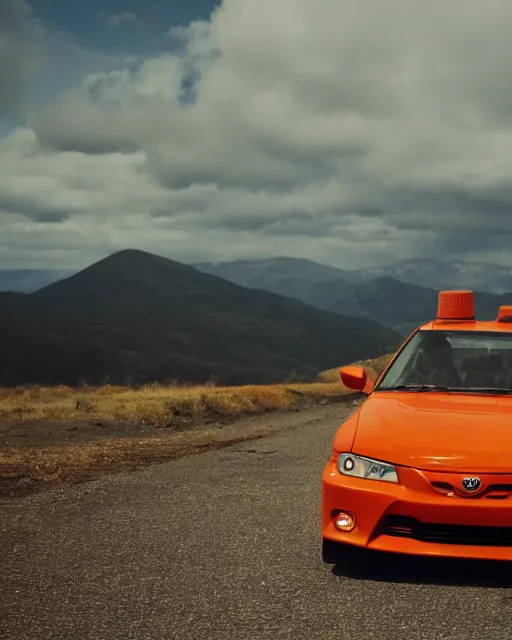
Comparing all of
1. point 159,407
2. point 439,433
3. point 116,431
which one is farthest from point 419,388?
point 159,407

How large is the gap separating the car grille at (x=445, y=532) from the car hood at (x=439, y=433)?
353mm

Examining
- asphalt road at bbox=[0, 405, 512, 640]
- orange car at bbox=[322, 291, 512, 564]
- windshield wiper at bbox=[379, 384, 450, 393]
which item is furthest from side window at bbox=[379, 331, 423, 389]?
asphalt road at bbox=[0, 405, 512, 640]

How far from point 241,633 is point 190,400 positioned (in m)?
15.7

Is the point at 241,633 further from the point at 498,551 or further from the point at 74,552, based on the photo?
the point at 74,552

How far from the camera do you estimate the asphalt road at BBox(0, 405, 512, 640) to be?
438 centimetres

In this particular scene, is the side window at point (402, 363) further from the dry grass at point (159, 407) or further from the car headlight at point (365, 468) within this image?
the dry grass at point (159, 407)

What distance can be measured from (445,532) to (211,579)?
160 cm

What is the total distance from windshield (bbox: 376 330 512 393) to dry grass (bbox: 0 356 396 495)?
452cm

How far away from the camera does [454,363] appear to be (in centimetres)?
680

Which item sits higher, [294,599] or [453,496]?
[453,496]

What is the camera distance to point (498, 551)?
478cm

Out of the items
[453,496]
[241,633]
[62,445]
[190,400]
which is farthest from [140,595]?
[190,400]

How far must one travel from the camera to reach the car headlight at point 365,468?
16.4 feet

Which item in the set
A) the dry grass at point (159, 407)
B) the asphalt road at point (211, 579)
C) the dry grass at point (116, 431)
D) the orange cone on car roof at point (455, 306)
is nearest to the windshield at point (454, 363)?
the orange cone on car roof at point (455, 306)
